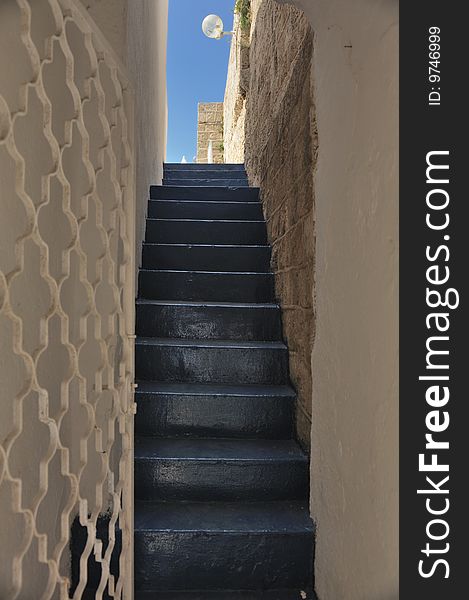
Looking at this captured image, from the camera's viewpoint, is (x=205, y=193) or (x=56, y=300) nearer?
(x=56, y=300)

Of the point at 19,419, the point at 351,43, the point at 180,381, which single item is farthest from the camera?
the point at 180,381

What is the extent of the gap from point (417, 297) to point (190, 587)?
129 centimetres

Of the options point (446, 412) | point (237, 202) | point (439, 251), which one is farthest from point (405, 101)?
point (237, 202)

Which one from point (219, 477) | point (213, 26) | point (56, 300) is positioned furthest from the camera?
point (213, 26)

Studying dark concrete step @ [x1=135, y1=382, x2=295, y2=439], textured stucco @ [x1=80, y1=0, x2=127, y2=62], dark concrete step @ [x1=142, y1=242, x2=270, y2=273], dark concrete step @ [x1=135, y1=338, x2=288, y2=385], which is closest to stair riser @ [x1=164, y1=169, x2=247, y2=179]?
dark concrete step @ [x1=142, y1=242, x2=270, y2=273]

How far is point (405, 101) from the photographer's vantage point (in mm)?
855

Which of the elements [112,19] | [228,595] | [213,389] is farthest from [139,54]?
[228,595]

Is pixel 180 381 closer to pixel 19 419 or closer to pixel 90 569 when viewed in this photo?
pixel 90 569

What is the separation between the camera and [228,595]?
1485mm

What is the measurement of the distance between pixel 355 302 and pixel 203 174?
12.4 ft

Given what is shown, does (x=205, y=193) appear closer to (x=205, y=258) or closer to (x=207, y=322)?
(x=205, y=258)

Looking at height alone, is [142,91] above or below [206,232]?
above

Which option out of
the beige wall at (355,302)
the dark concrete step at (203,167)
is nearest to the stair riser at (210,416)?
the beige wall at (355,302)

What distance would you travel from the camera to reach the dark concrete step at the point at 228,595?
57.8 inches
